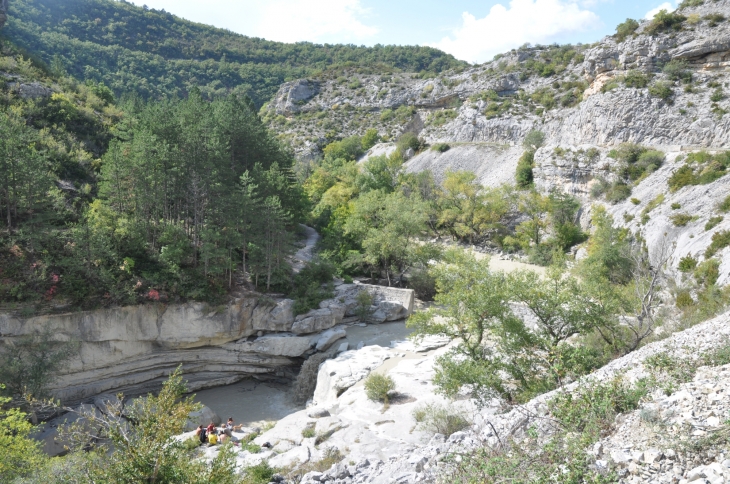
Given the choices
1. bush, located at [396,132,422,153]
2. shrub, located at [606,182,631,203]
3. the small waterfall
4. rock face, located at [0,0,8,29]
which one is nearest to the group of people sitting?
the small waterfall

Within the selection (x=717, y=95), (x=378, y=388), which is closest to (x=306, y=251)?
(x=378, y=388)

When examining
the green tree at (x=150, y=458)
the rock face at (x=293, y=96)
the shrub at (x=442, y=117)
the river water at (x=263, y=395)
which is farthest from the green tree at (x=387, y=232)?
the rock face at (x=293, y=96)

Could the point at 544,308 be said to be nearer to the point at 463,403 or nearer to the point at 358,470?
the point at 463,403

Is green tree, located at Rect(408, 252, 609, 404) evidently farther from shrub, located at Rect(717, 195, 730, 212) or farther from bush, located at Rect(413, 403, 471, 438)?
shrub, located at Rect(717, 195, 730, 212)

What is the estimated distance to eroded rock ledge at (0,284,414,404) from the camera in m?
22.3

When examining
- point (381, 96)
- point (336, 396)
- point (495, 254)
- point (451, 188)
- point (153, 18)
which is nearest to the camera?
point (336, 396)

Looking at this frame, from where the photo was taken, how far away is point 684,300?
19.7 m

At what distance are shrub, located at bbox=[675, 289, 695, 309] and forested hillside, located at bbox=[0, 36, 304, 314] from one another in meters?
20.8

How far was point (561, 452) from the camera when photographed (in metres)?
8.09

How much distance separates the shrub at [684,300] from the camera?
19.3 metres

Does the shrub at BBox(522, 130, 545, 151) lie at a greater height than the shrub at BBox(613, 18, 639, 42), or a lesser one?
lesser

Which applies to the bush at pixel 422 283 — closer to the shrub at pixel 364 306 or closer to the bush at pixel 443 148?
the shrub at pixel 364 306

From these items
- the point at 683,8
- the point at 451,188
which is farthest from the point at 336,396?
the point at 683,8

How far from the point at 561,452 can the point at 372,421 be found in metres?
10.7
